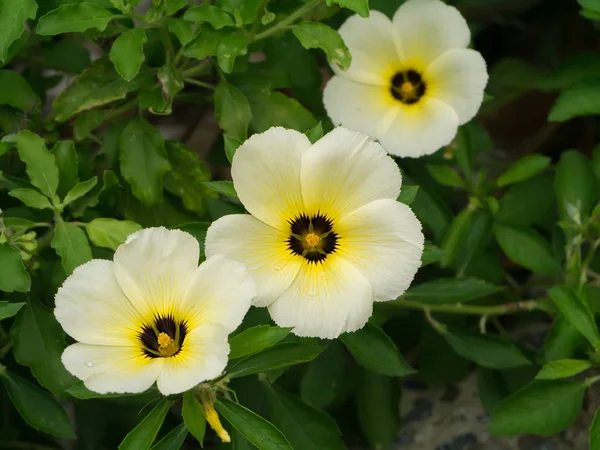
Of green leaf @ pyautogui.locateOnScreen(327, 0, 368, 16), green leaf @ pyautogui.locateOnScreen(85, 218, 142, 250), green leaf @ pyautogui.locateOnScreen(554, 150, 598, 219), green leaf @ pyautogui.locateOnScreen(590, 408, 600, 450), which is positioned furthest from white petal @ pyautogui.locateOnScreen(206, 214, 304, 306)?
green leaf @ pyautogui.locateOnScreen(554, 150, 598, 219)

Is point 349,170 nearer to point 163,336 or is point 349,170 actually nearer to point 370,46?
point 163,336


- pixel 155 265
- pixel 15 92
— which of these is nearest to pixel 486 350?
pixel 155 265

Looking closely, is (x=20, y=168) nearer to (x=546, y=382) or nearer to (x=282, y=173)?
(x=282, y=173)

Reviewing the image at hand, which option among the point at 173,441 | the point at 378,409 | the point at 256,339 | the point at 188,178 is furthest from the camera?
the point at 378,409

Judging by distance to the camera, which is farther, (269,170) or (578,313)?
→ (578,313)

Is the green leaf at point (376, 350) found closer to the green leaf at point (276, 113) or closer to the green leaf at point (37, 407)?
the green leaf at point (276, 113)

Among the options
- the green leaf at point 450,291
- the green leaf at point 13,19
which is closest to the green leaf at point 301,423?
the green leaf at point 450,291
